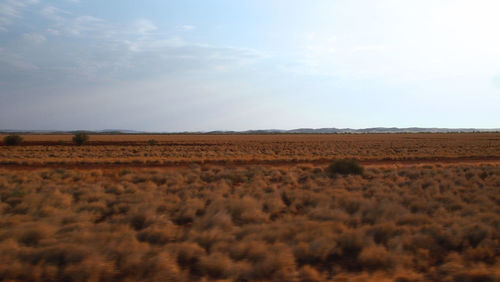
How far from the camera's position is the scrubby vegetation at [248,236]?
227 inches

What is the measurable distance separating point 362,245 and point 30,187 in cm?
1238

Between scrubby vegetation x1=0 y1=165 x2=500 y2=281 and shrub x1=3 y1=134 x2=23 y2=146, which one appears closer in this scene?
scrubby vegetation x1=0 y1=165 x2=500 y2=281

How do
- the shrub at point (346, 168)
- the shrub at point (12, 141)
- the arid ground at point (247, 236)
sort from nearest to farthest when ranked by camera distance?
the arid ground at point (247, 236) → the shrub at point (346, 168) → the shrub at point (12, 141)

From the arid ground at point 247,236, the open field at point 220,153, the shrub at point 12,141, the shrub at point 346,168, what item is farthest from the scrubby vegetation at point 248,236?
the shrub at point 12,141

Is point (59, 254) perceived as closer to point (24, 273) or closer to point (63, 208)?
point (24, 273)

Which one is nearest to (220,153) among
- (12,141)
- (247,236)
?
(247,236)

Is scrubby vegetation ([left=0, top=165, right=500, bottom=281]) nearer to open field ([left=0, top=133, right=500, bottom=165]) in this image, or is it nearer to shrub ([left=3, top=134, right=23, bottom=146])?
open field ([left=0, top=133, right=500, bottom=165])

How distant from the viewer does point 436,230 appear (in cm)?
801

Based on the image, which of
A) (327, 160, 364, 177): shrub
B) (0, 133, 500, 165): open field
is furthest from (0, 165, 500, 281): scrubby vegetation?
(0, 133, 500, 165): open field

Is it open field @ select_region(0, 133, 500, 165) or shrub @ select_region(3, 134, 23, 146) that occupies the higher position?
shrub @ select_region(3, 134, 23, 146)

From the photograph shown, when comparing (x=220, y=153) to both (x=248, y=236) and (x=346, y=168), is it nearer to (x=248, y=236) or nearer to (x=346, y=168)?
(x=346, y=168)

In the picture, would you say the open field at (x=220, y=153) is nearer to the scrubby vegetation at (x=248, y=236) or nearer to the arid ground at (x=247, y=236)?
the arid ground at (x=247, y=236)

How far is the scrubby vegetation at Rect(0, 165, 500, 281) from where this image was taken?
227 inches

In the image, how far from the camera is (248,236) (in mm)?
7281
